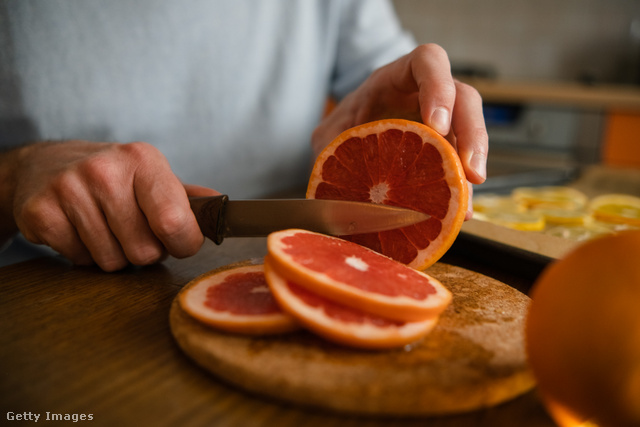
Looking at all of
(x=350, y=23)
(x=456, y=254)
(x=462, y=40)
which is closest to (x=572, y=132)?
(x=462, y=40)

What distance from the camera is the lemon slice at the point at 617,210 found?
159cm

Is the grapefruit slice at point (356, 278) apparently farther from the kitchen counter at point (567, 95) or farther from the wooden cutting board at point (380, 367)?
the kitchen counter at point (567, 95)

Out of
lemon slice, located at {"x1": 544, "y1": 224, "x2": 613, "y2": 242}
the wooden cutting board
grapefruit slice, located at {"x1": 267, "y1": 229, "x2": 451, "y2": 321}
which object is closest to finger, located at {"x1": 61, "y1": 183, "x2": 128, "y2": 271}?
the wooden cutting board

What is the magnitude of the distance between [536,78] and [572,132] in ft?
3.81

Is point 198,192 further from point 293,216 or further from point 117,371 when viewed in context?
point 117,371

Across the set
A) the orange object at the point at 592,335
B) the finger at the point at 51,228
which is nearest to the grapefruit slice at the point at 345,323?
the orange object at the point at 592,335

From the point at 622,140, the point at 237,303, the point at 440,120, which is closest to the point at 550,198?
the point at 440,120

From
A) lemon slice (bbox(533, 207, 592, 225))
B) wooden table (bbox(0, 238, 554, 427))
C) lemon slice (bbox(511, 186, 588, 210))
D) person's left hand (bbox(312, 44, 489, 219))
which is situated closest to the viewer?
wooden table (bbox(0, 238, 554, 427))

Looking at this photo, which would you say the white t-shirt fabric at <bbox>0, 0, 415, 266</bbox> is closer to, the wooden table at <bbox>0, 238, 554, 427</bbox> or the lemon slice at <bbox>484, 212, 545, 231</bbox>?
the wooden table at <bbox>0, 238, 554, 427</bbox>

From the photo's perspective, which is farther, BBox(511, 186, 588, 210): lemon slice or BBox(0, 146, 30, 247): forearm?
BBox(511, 186, 588, 210): lemon slice

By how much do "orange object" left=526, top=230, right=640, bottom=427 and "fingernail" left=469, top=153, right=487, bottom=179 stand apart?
49 centimetres

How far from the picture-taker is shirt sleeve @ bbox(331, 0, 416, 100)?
218 cm

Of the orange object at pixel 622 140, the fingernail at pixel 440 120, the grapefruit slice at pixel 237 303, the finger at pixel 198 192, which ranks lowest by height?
the orange object at pixel 622 140

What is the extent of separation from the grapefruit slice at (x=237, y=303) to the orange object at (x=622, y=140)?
386 cm
